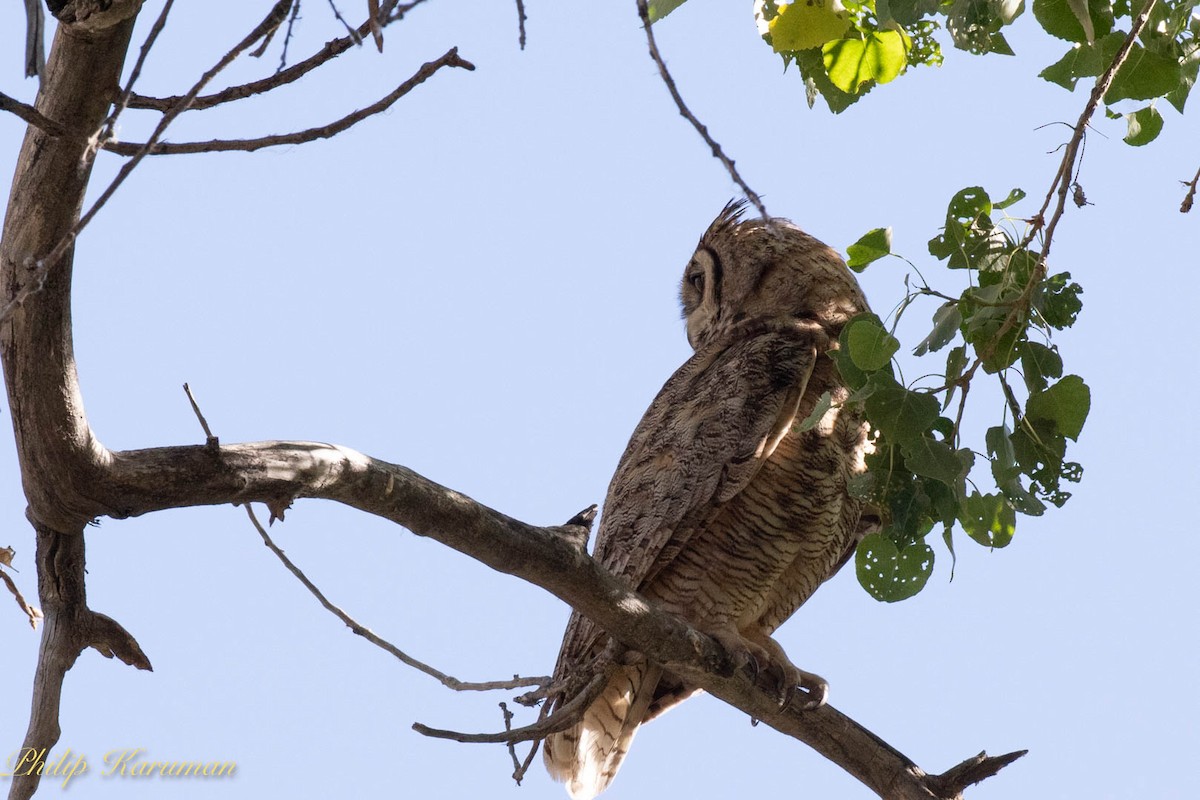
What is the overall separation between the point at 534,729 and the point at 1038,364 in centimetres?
142

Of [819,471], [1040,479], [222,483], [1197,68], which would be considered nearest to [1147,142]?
[1197,68]

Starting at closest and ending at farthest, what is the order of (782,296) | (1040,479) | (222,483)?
(222,483), (1040,479), (782,296)

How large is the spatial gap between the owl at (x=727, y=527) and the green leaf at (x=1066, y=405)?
1157 millimetres

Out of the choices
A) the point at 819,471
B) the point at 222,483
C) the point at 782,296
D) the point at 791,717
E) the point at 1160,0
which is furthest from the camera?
the point at 782,296

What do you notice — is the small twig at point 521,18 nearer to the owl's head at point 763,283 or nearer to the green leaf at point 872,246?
the green leaf at point 872,246

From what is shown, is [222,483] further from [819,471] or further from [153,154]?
[819,471]

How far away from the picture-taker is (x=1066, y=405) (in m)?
2.49

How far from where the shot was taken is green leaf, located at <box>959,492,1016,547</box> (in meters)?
2.72

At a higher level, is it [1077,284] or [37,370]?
[1077,284]

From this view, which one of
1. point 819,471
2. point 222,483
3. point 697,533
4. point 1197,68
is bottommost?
point 222,483

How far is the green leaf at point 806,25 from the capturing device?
2553mm

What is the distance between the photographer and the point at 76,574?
7.16 feet

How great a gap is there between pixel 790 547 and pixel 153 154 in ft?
8.48

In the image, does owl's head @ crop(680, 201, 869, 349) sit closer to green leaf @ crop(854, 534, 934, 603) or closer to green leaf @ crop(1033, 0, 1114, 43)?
green leaf @ crop(854, 534, 934, 603)
